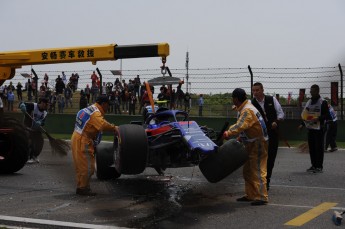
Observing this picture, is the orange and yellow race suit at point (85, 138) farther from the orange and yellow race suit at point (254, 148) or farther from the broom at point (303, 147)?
the broom at point (303, 147)

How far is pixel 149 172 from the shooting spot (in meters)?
12.2

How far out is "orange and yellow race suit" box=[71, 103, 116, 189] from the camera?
30.7 feet

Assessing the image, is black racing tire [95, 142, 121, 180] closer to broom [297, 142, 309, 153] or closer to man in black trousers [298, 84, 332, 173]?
man in black trousers [298, 84, 332, 173]

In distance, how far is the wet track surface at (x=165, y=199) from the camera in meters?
7.42

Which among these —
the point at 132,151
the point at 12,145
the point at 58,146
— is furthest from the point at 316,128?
the point at 12,145

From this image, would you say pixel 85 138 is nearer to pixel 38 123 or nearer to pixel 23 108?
pixel 23 108

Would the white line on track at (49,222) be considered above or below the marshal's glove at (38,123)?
below

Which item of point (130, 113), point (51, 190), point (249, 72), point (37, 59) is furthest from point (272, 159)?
point (130, 113)

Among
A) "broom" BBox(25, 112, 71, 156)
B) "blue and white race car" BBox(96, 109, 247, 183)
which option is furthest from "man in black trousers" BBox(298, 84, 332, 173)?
"broom" BBox(25, 112, 71, 156)

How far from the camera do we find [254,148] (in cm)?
868

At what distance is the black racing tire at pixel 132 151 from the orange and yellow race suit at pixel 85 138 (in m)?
0.77

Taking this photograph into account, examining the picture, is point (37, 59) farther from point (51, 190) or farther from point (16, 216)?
point (16, 216)

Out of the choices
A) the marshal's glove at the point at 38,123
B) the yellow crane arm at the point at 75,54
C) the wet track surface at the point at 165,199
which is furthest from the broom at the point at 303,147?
the marshal's glove at the point at 38,123

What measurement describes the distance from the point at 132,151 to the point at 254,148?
69.6 inches
